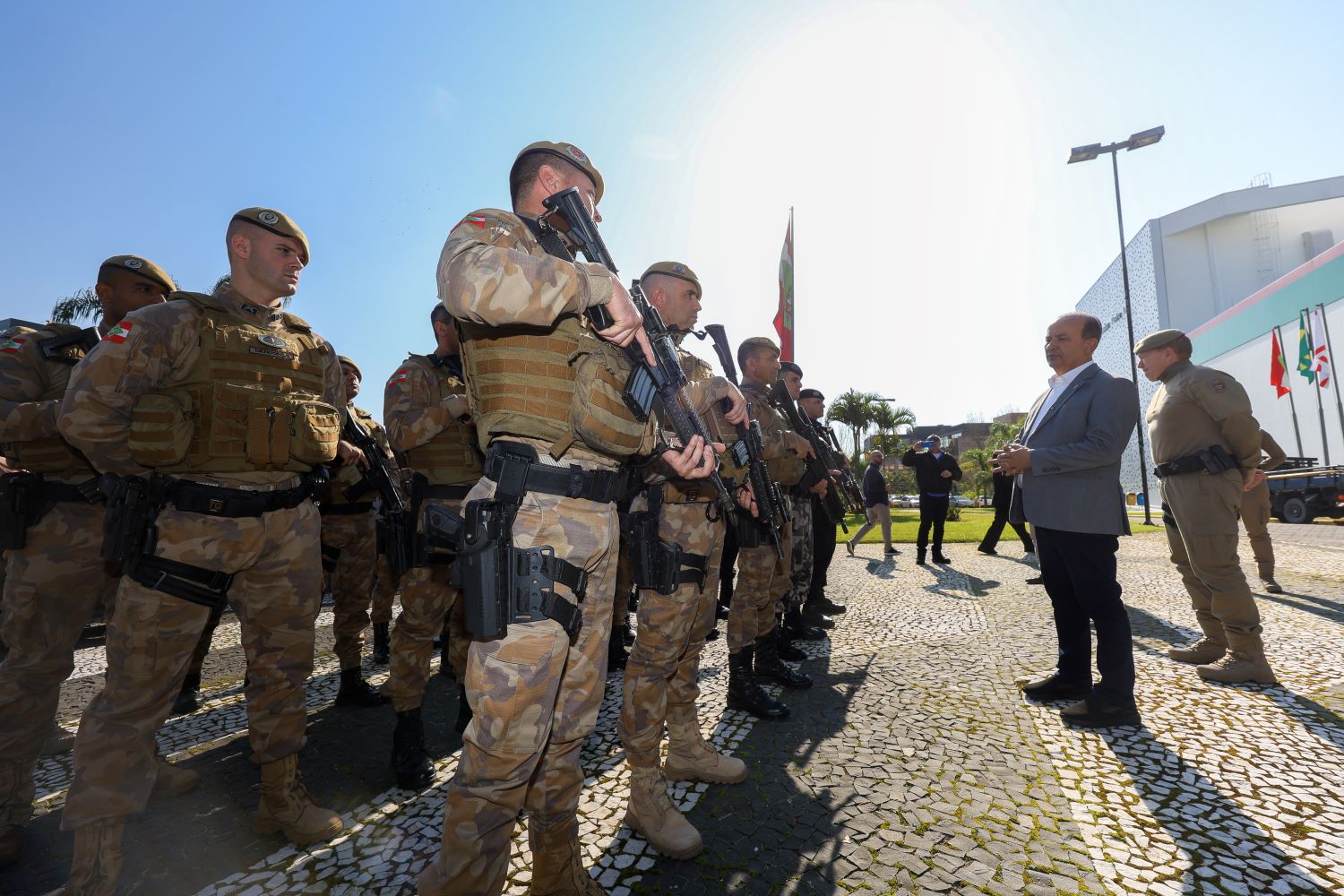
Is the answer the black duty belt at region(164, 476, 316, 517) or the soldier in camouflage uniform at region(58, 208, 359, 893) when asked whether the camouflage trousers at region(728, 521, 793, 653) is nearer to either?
the soldier in camouflage uniform at region(58, 208, 359, 893)

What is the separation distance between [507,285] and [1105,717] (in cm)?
365

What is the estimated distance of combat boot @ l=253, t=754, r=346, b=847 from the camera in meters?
2.22

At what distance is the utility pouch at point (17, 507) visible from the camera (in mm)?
2510

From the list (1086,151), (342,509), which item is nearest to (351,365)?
(342,509)

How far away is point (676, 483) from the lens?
9.10 feet


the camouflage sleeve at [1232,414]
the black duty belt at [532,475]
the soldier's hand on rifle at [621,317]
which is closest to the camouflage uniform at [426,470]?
the black duty belt at [532,475]

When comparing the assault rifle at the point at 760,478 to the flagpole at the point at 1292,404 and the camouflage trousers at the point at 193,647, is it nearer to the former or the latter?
the camouflage trousers at the point at 193,647

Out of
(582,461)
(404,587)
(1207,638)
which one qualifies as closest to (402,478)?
(404,587)

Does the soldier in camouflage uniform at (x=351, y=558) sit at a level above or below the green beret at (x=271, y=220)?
below

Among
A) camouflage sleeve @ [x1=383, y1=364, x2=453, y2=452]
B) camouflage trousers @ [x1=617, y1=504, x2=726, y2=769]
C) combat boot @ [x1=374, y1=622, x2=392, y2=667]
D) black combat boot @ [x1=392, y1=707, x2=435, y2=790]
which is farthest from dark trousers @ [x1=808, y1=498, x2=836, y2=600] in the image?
black combat boot @ [x1=392, y1=707, x2=435, y2=790]

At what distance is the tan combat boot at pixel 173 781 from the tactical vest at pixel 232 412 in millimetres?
1530

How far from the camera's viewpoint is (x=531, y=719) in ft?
5.11

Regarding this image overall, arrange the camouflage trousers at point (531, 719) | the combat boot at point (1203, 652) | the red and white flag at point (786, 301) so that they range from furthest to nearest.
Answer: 1. the red and white flag at point (786, 301)
2. the combat boot at point (1203, 652)
3. the camouflage trousers at point (531, 719)

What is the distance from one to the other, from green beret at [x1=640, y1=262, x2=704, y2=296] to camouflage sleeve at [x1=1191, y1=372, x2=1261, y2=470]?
143 inches
